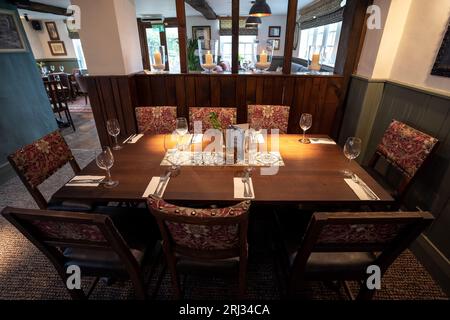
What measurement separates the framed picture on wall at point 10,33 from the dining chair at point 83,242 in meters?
2.82

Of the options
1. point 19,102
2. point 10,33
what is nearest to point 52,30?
point 10,33

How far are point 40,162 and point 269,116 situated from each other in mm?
1768

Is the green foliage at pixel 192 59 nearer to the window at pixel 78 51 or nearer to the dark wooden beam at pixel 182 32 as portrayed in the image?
the dark wooden beam at pixel 182 32

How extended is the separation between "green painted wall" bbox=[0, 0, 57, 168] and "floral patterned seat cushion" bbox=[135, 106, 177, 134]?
72.7 inches

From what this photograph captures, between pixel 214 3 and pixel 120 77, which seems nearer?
pixel 120 77

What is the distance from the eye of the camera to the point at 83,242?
3.18 feet

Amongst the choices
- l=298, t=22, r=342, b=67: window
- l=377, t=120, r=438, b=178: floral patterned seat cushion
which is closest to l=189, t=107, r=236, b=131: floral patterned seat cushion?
l=377, t=120, r=438, b=178: floral patterned seat cushion

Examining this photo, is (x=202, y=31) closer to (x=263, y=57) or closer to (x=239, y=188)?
(x=263, y=57)

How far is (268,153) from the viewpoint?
5.09 feet

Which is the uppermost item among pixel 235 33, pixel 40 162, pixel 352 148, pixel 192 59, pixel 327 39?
pixel 327 39

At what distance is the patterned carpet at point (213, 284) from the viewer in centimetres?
140

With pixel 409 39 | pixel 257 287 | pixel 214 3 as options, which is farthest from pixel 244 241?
pixel 214 3

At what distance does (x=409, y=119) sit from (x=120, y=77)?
9.06 feet
